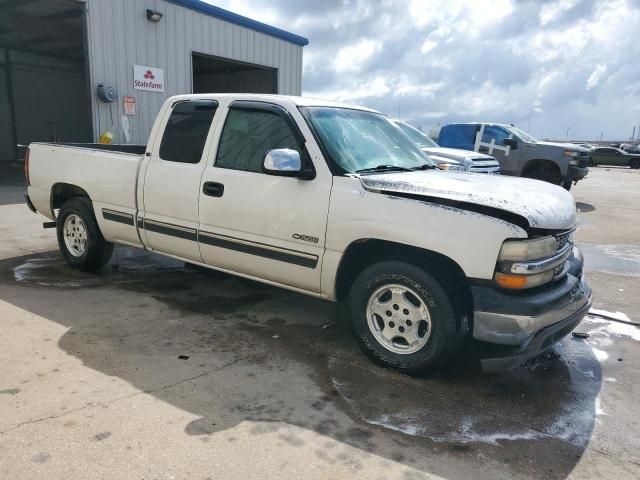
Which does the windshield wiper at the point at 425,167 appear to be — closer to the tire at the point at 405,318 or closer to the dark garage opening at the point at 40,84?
the tire at the point at 405,318

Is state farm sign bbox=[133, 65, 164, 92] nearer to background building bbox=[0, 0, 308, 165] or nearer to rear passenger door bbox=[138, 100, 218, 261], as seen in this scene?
background building bbox=[0, 0, 308, 165]

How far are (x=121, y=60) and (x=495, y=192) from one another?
11.7 metres

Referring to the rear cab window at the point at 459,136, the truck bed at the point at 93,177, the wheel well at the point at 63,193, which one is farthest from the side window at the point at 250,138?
the rear cab window at the point at 459,136

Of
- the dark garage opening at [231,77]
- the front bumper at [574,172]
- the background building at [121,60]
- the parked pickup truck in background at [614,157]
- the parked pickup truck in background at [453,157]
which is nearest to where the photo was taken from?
the parked pickup truck in background at [453,157]

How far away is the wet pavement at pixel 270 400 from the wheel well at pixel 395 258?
23.5 inches

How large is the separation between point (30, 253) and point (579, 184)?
19.4 meters

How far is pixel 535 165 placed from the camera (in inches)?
549

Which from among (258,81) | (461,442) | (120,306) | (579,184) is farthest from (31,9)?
(579,184)

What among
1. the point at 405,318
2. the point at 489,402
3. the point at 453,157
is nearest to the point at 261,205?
the point at 405,318

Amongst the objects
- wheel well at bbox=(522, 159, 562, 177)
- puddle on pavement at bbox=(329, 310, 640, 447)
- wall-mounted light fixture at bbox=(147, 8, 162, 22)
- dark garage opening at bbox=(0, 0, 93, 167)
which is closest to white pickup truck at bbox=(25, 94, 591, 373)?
puddle on pavement at bbox=(329, 310, 640, 447)

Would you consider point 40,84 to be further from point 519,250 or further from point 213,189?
point 519,250

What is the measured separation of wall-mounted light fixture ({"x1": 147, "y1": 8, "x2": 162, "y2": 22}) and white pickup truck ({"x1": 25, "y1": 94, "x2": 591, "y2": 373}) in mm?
9125

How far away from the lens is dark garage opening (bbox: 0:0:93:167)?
18375 millimetres

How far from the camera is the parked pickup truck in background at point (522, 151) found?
13.4 meters
